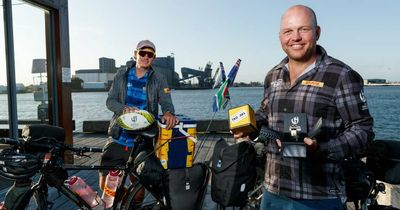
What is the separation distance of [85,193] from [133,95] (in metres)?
1.09

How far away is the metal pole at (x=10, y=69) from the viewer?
571 cm

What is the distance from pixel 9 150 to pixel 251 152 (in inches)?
79.5

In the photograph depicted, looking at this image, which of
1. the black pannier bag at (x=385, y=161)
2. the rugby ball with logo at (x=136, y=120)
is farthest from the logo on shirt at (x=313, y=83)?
the rugby ball with logo at (x=136, y=120)

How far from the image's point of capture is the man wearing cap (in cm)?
353

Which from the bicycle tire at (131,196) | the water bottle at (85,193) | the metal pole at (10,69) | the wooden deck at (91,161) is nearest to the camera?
the bicycle tire at (131,196)

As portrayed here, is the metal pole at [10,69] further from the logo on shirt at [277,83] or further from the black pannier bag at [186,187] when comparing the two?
the logo on shirt at [277,83]

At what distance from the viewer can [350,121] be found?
171cm

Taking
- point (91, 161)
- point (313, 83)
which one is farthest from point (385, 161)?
point (91, 161)

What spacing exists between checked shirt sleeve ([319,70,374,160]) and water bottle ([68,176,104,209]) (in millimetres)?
2386

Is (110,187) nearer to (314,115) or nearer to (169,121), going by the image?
(169,121)

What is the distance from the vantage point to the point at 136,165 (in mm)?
3076

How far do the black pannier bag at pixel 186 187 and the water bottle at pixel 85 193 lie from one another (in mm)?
761

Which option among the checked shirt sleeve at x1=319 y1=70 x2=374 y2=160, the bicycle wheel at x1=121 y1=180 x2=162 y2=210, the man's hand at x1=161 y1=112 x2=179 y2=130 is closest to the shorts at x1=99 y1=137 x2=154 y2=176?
the bicycle wheel at x1=121 y1=180 x2=162 y2=210

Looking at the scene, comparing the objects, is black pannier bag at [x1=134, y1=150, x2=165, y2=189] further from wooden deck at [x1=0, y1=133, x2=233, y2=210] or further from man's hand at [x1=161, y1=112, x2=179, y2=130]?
wooden deck at [x1=0, y1=133, x2=233, y2=210]
